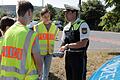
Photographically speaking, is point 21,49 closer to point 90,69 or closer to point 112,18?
point 90,69

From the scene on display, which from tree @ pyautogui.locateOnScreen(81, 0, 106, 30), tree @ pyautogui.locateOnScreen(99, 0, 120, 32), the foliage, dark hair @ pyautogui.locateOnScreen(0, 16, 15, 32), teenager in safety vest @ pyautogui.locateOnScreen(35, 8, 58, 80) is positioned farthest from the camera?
tree @ pyautogui.locateOnScreen(81, 0, 106, 30)

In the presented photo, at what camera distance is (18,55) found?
14.3 feet

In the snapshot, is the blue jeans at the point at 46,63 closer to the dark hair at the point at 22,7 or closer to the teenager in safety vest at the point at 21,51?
the teenager in safety vest at the point at 21,51

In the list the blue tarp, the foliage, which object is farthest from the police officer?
the foliage

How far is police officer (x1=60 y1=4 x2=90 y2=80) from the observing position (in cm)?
600

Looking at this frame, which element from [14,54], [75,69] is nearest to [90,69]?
[75,69]

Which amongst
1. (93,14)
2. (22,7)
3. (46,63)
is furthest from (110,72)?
(93,14)

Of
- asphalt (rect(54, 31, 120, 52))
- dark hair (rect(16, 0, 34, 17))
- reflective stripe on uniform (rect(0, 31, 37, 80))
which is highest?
dark hair (rect(16, 0, 34, 17))

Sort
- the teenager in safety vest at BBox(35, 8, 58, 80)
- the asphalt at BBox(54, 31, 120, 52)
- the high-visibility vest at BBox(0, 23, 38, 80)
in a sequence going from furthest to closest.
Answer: the asphalt at BBox(54, 31, 120, 52), the teenager in safety vest at BBox(35, 8, 58, 80), the high-visibility vest at BBox(0, 23, 38, 80)

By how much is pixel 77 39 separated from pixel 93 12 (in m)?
53.0

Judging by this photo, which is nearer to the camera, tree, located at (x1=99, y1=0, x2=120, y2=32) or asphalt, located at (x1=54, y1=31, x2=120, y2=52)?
tree, located at (x1=99, y1=0, x2=120, y2=32)

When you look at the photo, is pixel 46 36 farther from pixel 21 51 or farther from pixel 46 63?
pixel 21 51

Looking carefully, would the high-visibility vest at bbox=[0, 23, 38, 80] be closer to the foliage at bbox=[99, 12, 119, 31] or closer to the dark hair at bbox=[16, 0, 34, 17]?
the dark hair at bbox=[16, 0, 34, 17]

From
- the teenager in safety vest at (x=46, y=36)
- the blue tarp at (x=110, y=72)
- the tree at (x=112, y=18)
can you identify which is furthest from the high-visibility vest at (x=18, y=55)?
the tree at (x=112, y=18)
